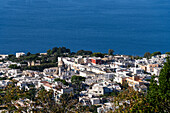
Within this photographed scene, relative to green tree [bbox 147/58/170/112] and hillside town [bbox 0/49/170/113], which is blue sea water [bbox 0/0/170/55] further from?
green tree [bbox 147/58/170/112]

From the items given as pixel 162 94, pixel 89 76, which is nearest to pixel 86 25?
pixel 89 76

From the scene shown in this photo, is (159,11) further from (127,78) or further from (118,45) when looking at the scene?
(127,78)

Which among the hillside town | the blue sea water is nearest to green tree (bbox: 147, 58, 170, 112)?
the hillside town

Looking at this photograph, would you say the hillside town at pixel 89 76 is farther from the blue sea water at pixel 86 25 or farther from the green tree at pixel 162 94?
the blue sea water at pixel 86 25

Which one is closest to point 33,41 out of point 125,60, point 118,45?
point 118,45

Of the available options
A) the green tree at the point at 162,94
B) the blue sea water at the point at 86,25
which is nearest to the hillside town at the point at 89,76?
the green tree at the point at 162,94

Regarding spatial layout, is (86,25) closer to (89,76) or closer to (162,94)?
(89,76)
